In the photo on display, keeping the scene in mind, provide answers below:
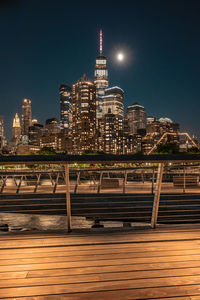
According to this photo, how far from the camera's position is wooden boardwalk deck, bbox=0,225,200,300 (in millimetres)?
2434

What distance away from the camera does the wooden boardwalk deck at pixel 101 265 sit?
243 centimetres

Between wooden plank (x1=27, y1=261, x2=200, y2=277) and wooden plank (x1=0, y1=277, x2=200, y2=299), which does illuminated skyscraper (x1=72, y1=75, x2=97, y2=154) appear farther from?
wooden plank (x1=0, y1=277, x2=200, y2=299)

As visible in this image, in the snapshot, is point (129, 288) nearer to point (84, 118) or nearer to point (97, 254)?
point (97, 254)

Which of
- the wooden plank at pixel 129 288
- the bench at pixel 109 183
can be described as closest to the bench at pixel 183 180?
the bench at pixel 109 183

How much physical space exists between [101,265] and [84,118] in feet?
580

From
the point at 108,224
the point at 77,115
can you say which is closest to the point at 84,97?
the point at 77,115

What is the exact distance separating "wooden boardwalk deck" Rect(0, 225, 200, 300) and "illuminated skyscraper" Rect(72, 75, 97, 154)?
562 ft

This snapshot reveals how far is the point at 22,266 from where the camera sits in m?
3.00

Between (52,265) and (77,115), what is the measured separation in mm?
181544

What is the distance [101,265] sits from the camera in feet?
9.78

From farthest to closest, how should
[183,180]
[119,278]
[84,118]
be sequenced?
[84,118]
[183,180]
[119,278]

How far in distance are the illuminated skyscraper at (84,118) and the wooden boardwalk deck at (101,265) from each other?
171231 millimetres

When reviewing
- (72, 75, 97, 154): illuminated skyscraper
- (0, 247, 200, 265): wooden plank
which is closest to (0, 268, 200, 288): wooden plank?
(0, 247, 200, 265): wooden plank

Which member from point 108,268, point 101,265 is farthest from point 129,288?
point 101,265
